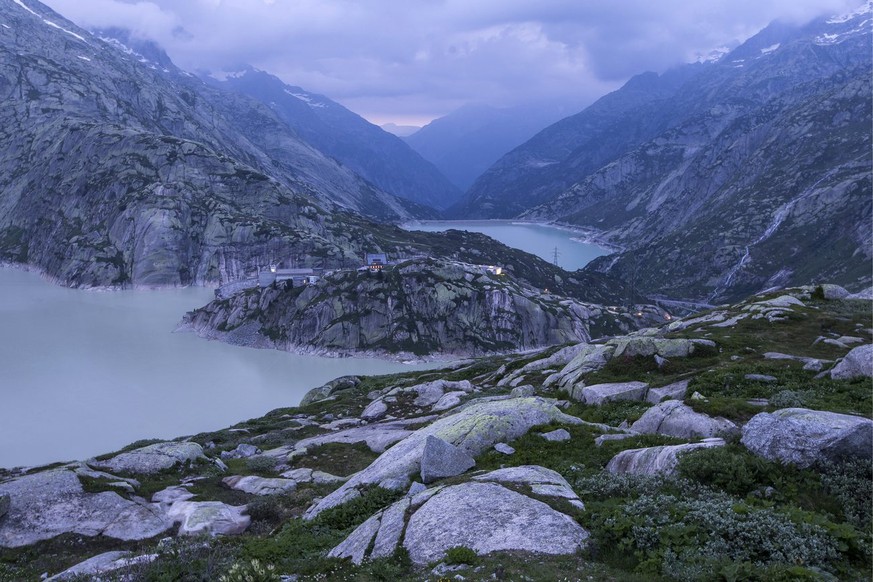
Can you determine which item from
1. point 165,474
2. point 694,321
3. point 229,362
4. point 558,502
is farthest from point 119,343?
point 558,502

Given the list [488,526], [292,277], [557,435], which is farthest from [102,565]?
[292,277]

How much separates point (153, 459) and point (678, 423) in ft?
90.0

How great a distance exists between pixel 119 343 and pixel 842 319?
135838 millimetres

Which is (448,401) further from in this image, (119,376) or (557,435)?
(119,376)

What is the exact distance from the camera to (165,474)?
2833 cm

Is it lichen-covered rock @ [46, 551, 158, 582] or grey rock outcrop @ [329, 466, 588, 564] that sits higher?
grey rock outcrop @ [329, 466, 588, 564]

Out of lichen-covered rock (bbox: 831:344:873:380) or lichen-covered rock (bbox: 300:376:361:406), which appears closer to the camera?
lichen-covered rock (bbox: 831:344:873:380)

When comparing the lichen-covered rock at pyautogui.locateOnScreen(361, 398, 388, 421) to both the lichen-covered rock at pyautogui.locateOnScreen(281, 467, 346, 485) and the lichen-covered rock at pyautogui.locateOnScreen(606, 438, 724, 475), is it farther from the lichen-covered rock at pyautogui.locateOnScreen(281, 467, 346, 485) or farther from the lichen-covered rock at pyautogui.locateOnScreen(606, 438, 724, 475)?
the lichen-covered rock at pyautogui.locateOnScreen(606, 438, 724, 475)

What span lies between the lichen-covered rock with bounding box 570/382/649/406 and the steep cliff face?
103259 mm

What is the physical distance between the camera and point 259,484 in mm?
26109

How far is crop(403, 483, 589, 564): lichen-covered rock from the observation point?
38.8 feet

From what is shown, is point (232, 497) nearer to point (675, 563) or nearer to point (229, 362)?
point (675, 563)

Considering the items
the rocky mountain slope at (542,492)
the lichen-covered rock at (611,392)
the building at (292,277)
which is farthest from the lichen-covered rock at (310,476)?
the building at (292,277)

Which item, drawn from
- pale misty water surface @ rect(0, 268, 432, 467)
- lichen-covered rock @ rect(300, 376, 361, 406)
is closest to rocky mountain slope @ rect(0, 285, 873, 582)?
lichen-covered rock @ rect(300, 376, 361, 406)
